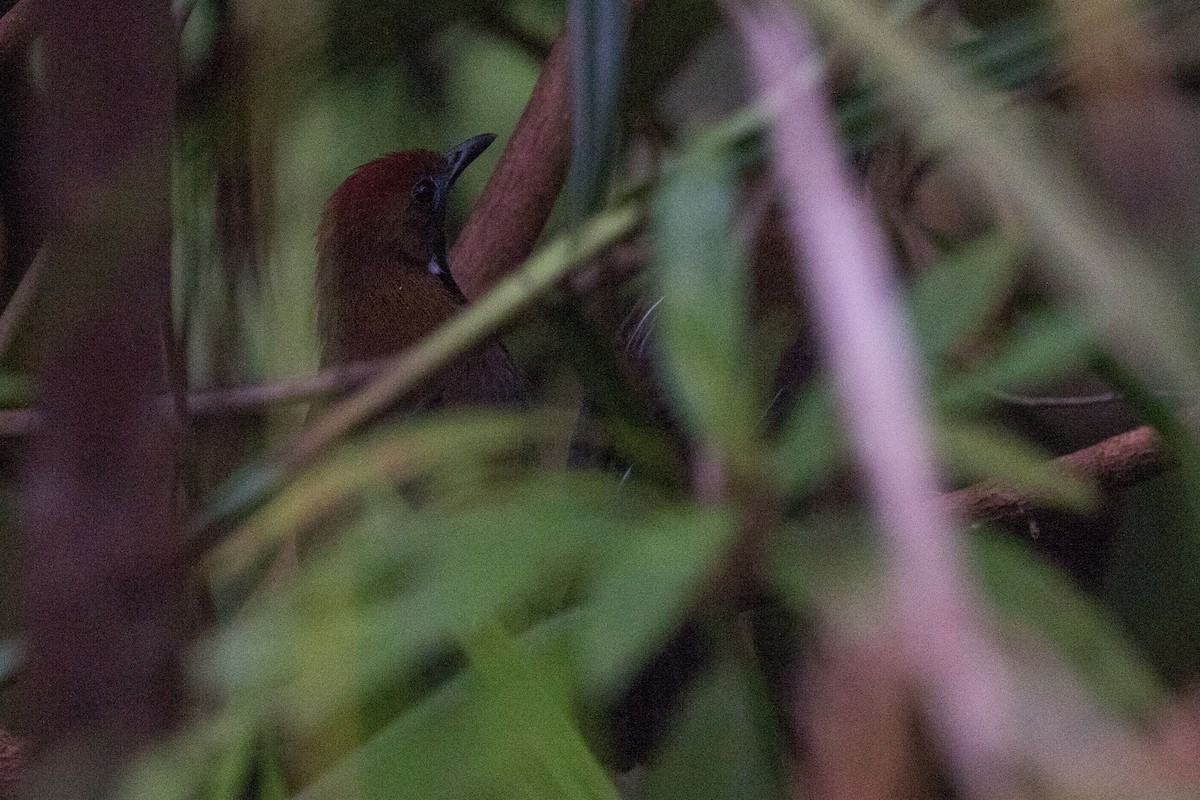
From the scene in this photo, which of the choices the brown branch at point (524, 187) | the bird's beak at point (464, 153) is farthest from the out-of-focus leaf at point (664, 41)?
the bird's beak at point (464, 153)

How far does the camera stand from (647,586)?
60cm

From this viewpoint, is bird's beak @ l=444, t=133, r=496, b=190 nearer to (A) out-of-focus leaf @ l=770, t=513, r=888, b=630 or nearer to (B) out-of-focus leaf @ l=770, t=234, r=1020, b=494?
(B) out-of-focus leaf @ l=770, t=234, r=1020, b=494

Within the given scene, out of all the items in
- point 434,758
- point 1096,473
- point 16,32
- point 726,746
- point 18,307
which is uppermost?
point 16,32

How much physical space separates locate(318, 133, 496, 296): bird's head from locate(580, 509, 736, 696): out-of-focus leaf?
1435 millimetres

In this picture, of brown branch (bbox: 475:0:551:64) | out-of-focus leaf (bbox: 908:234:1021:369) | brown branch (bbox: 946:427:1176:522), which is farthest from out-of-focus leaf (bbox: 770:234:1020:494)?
brown branch (bbox: 475:0:551:64)

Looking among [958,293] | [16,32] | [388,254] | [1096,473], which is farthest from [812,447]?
[388,254]

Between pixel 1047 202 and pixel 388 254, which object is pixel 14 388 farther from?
pixel 1047 202

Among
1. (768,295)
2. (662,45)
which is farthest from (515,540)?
(662,45)

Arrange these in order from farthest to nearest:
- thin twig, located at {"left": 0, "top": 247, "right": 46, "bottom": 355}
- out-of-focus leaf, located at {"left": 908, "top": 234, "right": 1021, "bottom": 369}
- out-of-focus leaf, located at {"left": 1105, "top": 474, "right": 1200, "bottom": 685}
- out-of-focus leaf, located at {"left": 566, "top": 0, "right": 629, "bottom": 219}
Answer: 1. thin twig, located at {"left": 0, "top": 247, "right": 46, "bottom": 355}
2. out-of-focus leaf, located at {"left": 1105, "top": 474, "right": 1200, "bottom": 685}
3. out-of-focus leaf, located at {"left": 908, "top": 234, "right": 1021, "bottom": 369}
4. out-of-focus leaf, located at {"left": 566, "top": 0, "right": 629, "bottom": 219}

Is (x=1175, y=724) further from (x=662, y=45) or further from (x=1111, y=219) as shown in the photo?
(x=662, y=45)

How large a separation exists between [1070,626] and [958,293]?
0.32 meters

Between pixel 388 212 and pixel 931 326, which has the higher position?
A: pixel 388 212

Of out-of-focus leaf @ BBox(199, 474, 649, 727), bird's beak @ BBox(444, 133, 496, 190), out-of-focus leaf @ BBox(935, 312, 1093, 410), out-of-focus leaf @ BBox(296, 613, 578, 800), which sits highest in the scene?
bird's beak @ BBox(444, 133, 496, 190)

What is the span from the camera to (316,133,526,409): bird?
6.38 ft
